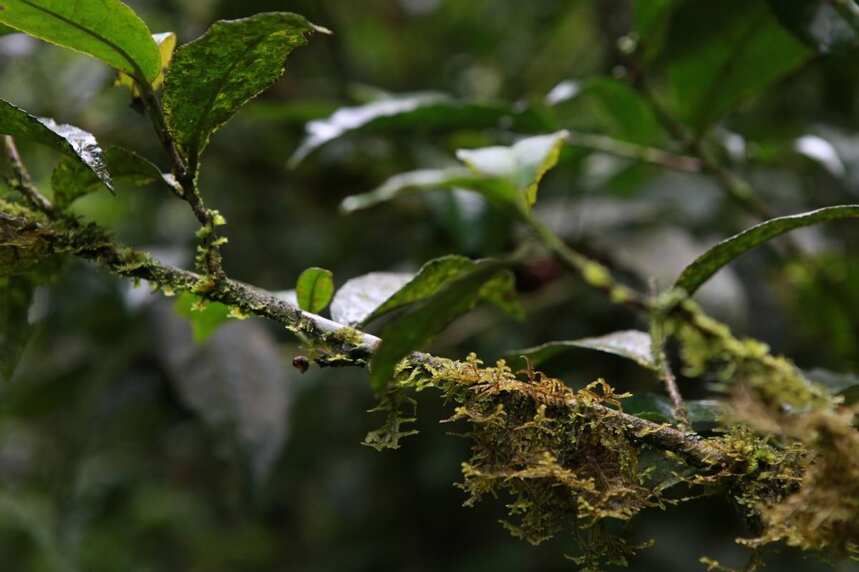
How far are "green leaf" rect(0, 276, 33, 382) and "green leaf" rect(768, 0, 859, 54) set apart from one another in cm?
74

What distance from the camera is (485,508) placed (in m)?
1.54

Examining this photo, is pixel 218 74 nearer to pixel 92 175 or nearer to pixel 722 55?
pixel 92 175

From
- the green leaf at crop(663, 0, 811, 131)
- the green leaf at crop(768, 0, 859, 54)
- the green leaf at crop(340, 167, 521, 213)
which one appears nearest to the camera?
the green leaf at crop(340, 167, 521, 213)

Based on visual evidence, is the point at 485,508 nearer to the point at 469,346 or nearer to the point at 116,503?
the point at 469,346

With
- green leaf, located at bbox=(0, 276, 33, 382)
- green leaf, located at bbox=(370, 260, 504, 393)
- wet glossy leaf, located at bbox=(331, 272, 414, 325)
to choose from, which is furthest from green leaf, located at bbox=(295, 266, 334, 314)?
green leaf, located at bbox=(0, 276, 33, 382)

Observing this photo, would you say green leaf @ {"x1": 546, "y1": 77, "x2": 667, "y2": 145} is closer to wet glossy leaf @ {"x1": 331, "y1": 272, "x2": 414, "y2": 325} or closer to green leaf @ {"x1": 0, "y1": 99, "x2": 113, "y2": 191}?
wet glossy leaf @ {"x1": 331, "y1": 272, "x2": 414, "y2": 325}

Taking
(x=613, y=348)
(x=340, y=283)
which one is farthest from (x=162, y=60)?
(x=340, y=283)

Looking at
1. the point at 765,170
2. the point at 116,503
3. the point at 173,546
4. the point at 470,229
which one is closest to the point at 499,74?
the point at 765,170

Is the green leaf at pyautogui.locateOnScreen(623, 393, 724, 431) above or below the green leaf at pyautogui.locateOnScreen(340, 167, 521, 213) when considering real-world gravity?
below

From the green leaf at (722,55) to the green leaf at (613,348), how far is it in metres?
0.40

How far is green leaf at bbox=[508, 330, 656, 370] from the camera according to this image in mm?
626

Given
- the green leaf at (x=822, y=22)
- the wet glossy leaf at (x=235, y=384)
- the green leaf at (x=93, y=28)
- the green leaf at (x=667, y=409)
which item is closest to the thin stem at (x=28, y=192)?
the green leaf at (x=93, y=28)

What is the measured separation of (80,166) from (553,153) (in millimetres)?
356

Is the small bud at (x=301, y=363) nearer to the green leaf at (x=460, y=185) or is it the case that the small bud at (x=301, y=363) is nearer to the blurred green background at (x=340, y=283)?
the green leaf at (x=460, y=185)
